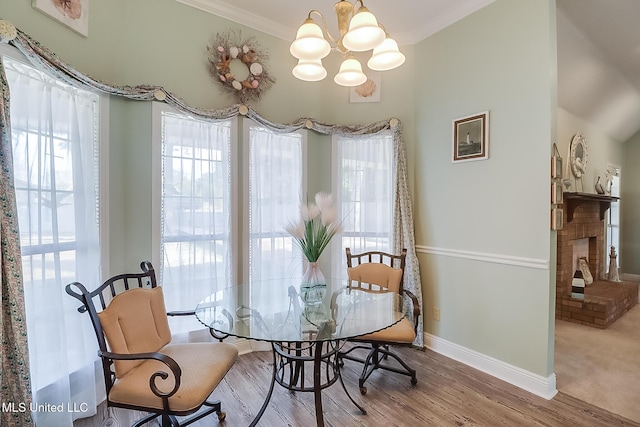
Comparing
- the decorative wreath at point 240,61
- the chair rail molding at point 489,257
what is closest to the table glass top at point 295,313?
the chair rail molding at point 489,257

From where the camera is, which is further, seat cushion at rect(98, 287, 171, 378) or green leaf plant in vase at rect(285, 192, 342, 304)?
green leaf plant in vase at rect(285, 192, 342, 304)

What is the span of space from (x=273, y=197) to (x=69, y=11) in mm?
1889

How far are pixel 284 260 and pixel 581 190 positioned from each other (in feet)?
14.2

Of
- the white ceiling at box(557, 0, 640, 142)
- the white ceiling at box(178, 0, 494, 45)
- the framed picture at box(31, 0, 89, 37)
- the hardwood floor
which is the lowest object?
the hardwood floor

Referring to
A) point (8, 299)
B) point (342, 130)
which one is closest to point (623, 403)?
point (342, 130)

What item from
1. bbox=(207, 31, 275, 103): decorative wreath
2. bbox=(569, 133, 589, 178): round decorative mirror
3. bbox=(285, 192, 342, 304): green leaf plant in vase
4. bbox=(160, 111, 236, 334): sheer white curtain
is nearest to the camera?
bbox=(285, 192, 342, 304): green leaf plant in vase

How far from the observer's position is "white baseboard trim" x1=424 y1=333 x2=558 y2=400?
2186mm

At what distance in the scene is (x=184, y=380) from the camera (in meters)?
1.53

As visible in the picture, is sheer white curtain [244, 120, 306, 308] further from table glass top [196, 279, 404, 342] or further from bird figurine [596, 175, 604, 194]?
bird figurine [596, 175, 604, 194]

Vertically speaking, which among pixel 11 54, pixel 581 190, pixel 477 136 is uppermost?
pixel 11 54

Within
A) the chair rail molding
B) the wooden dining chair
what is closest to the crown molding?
the wooden dining chair

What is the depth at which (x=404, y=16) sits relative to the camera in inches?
111

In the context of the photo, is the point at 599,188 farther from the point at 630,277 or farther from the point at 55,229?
the point at 55,229

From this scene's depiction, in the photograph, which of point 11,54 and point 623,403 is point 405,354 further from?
point 11,54
